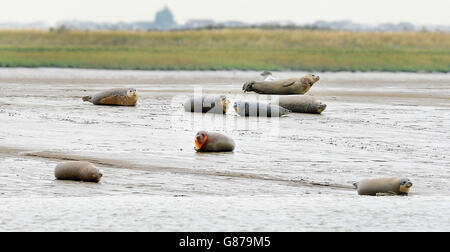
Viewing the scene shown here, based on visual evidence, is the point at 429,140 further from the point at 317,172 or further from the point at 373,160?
the point at 317,172

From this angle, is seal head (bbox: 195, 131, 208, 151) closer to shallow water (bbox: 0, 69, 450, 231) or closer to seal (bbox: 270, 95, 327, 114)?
shallow water (bbox: 0, 69, 450, 231)

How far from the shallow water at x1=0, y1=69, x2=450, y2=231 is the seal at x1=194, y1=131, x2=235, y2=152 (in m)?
0.16

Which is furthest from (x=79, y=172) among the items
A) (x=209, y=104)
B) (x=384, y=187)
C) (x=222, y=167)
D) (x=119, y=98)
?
(x=119, y=98)

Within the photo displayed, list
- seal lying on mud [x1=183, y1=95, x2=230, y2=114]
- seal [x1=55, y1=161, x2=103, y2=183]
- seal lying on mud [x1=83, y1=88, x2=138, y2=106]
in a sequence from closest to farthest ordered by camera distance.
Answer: seal [x1=55, y1=161, x2=103, y2=183], seal lying on mud [x1=183, y1=95, x2=230, y2=114], seal lying on mud [x1=83, y1=88, x2=138, y2=106]

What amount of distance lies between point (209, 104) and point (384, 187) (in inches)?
411

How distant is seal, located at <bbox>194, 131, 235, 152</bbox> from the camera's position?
1471 cm

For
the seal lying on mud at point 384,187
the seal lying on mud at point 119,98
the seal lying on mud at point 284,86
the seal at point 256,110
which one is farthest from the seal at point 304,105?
the seal lying on mud at point 384,187

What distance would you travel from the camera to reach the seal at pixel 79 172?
471 inches

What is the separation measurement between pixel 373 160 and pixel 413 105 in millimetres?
12197

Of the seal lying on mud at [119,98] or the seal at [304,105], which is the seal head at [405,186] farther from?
the seal lying on mud at [119,98]

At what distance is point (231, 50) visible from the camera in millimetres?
56812

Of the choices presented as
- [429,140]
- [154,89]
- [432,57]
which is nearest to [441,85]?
[154,89]

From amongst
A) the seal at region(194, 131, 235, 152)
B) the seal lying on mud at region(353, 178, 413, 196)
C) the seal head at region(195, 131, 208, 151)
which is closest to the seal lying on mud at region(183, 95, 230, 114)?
the seal at region(194, 131, 235, 152)

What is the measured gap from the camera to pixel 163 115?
2136cm
